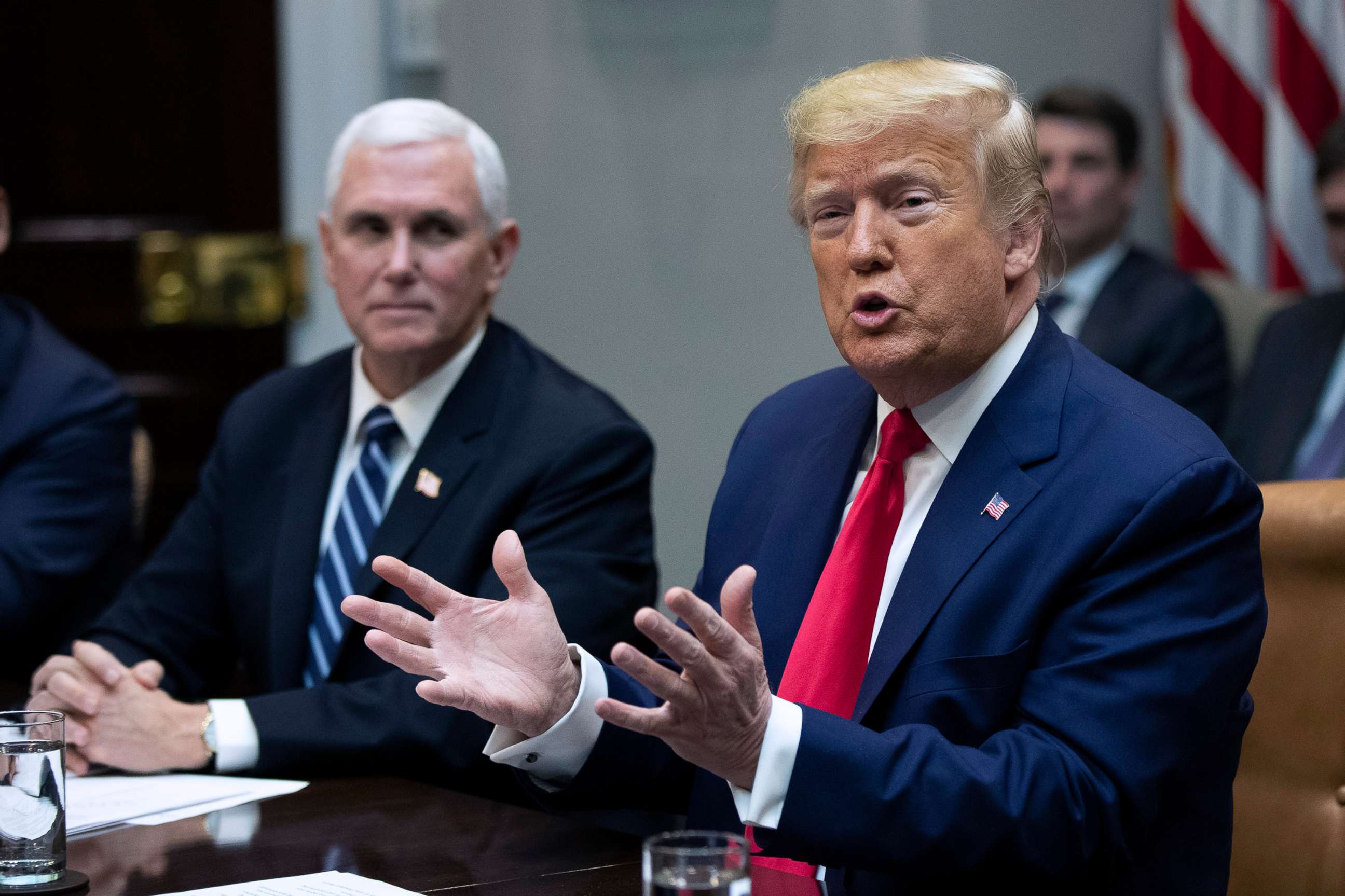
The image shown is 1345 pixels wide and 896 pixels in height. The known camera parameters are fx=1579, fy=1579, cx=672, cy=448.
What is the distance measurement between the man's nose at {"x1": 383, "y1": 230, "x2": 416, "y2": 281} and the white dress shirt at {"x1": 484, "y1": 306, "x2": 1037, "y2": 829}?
86 centimetres

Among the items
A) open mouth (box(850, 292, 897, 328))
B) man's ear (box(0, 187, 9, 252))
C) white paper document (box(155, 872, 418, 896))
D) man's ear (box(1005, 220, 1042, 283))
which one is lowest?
white paper document (box(155, 872, 418, 896))

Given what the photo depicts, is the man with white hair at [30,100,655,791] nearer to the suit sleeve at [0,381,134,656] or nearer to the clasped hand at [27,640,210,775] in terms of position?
the clasped hand at [27,640,210,775]

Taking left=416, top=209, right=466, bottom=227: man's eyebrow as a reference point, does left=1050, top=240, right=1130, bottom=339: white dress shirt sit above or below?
below

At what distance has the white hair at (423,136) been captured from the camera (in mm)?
2318

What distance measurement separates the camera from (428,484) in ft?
7.07

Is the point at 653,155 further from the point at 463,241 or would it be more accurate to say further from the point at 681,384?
the point at 463,241

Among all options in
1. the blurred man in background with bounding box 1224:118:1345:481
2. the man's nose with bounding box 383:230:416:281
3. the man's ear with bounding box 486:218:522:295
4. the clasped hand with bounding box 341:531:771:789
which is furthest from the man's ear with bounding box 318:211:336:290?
the blurred man in background with bounding box 1224:118:1345:481

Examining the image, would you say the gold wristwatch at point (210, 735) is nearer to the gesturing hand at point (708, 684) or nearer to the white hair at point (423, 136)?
the gesturing hand at point (708, 684)

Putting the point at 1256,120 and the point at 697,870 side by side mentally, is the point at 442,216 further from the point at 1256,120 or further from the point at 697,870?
the point at 1256,120

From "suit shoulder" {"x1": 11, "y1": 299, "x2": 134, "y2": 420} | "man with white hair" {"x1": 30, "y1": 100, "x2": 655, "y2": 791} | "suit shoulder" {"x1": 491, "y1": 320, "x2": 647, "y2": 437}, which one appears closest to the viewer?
"man with white hair" {"x1": 30, "y1": 100, "x2": 655, "y2": 791}

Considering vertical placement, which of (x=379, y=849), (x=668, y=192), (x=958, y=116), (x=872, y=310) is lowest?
(x=379, y=849)

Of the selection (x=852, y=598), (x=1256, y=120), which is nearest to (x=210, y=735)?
(x=852, y=598)

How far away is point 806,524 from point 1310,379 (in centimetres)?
217

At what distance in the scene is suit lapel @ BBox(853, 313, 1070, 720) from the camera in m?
1.47
